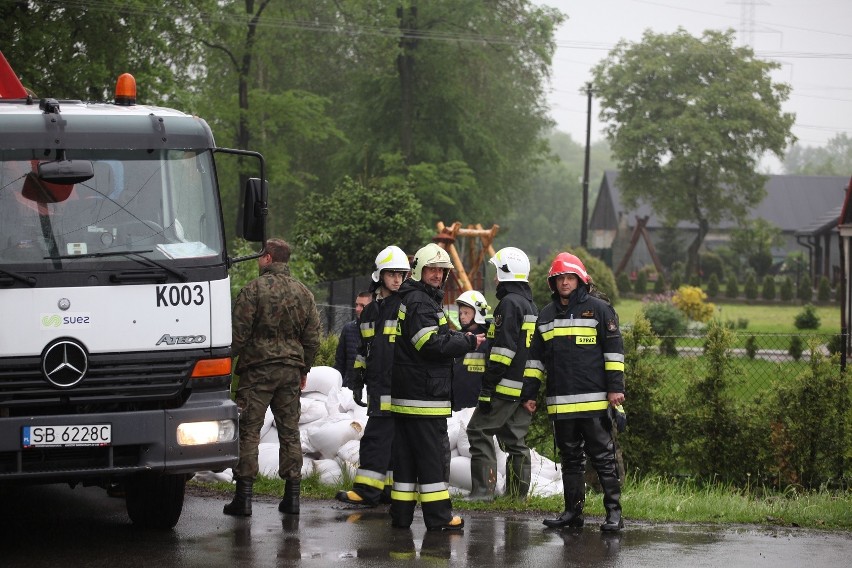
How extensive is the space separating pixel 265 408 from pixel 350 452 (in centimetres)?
178

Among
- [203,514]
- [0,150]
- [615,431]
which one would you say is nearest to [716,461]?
[615,431]

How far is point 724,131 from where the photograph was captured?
66.4m

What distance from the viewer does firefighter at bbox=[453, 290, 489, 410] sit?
10.0 meters

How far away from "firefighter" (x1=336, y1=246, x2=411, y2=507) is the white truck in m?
1.77

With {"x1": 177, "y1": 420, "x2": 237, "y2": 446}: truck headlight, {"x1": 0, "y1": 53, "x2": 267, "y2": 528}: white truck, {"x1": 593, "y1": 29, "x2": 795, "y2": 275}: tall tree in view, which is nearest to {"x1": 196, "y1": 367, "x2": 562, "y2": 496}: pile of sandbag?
{"x1": 177, "y1": 420, "x2": 237, "y2": 446}: truck headlight

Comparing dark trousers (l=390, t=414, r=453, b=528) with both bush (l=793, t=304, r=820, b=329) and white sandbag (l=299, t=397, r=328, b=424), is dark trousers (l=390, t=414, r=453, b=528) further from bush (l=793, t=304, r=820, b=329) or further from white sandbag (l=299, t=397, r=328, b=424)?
bush (l=793, t=304, r=820, b=329)

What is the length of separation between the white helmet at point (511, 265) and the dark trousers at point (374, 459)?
1.37 meters

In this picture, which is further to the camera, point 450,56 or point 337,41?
point 337,41

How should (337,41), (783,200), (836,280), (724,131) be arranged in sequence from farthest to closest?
(783,200), (724,131), (836,280), (337,41)

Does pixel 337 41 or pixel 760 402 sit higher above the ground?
pixel 337 41

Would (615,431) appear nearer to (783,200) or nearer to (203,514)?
(203,514)

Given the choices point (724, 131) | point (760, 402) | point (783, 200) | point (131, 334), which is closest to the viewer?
point (131, 334)

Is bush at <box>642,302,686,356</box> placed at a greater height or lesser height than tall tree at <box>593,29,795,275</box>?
lesser

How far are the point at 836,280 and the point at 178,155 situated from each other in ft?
190
